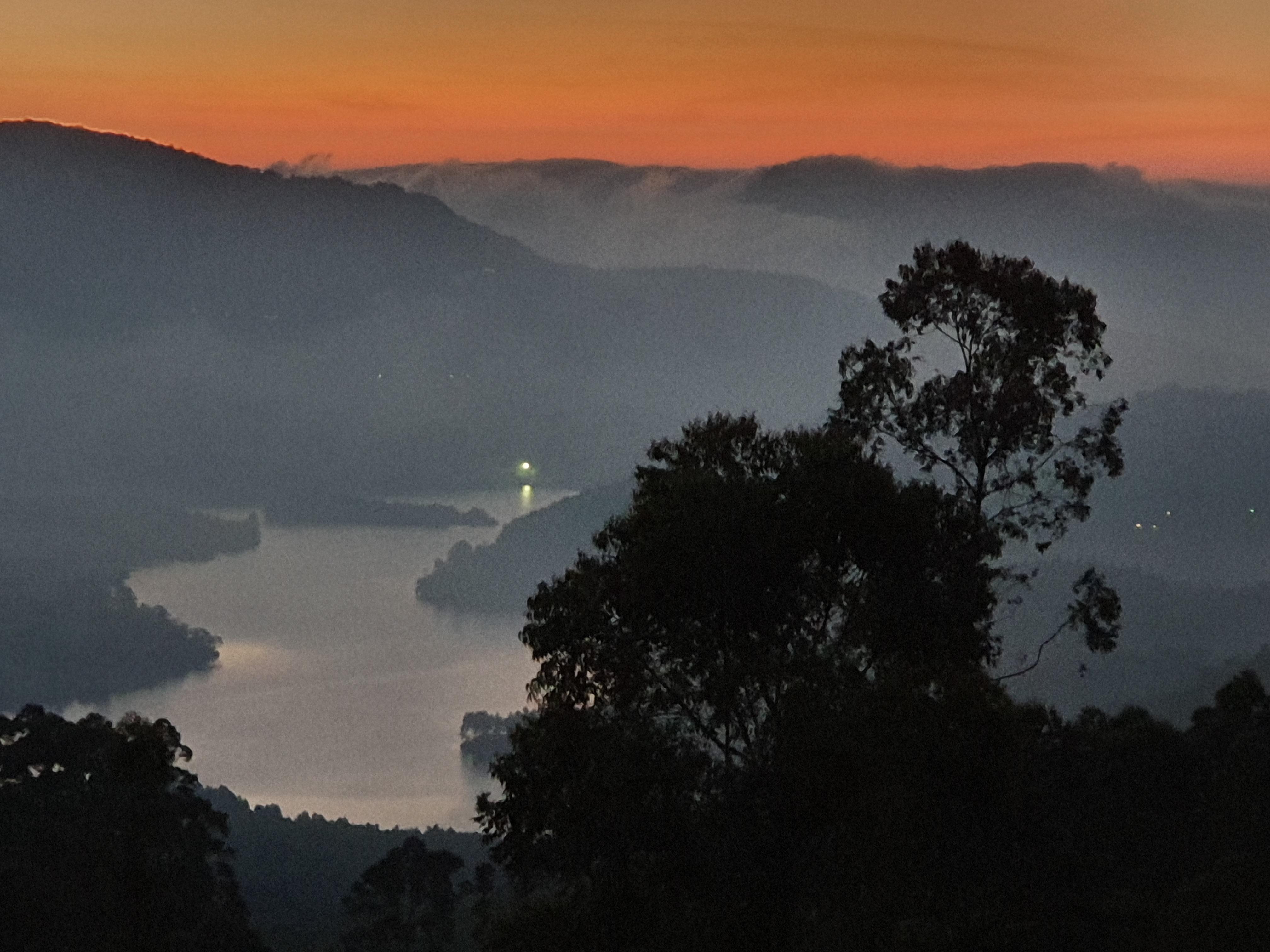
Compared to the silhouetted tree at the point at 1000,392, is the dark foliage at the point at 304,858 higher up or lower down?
lower down

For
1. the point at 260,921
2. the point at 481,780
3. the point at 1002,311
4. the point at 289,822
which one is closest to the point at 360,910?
the point at 260,921

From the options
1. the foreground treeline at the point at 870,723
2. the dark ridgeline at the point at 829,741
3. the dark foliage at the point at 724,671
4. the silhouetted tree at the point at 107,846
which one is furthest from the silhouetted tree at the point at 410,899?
the dark foliage at the point at 724,671

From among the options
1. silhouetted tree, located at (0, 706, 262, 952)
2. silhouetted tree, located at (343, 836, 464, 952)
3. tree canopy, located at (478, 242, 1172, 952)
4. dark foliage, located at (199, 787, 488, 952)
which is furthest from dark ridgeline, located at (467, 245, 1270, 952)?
dark foliage, located at (199, 787, 488, 952)

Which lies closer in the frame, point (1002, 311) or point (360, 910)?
point (1002, 311)

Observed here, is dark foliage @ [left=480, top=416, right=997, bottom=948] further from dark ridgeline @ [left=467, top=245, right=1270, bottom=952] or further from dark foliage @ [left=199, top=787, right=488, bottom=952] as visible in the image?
dark foliage @ [left=199, top=787, right=488, bottom=952]

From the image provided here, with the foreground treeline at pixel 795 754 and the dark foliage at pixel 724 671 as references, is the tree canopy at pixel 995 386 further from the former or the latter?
the foreground treeline at pixel 795 754

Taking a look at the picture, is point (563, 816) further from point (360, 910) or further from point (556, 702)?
point (360, 910)

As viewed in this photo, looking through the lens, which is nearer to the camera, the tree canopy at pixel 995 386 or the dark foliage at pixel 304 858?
the tree canopy at pixel 995 386
